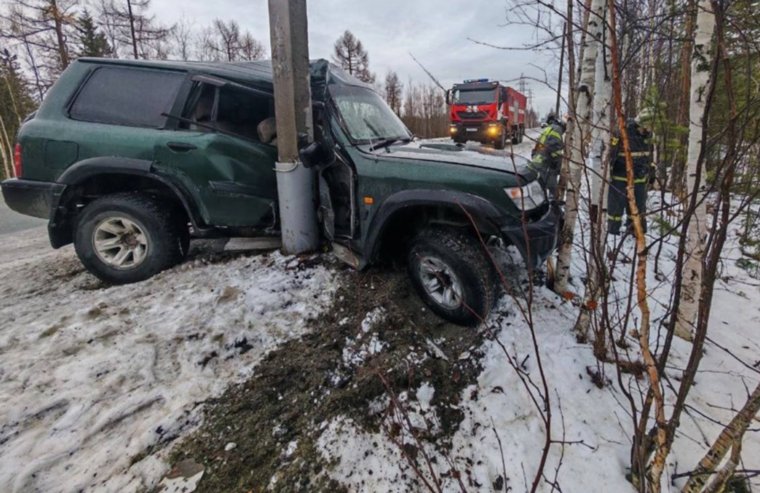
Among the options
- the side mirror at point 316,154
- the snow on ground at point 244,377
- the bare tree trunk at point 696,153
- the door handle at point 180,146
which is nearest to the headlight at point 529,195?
the snow on ground at point 244,377

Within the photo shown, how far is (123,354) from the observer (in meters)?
2.62

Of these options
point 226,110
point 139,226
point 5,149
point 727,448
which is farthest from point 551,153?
point 5,149

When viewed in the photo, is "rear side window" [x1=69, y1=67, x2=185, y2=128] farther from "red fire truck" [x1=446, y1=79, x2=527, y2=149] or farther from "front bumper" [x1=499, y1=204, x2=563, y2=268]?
"red fire truck" [x1=446, y1=79, x2=527, y2=149]

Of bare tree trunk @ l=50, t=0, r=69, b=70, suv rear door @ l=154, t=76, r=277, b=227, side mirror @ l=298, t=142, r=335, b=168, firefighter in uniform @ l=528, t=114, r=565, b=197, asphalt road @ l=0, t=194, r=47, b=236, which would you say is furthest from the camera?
bare tree trunk @ l=50, t=0, r=69, b=70

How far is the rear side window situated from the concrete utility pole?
1007 mm

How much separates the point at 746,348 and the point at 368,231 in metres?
3.35

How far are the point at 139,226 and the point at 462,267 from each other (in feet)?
10.1

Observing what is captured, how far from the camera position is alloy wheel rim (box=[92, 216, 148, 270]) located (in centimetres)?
359

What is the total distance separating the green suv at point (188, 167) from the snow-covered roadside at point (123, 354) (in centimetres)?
46

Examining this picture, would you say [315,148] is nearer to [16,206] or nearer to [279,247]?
[279,247]

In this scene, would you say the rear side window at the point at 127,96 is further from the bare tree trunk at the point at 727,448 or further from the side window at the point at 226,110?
the bare tree trunk at the point at 727,448

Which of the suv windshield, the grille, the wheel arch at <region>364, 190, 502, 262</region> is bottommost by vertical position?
the wheel arch at <region>364, 190, 502, 262</region>

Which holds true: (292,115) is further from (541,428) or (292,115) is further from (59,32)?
(59,32)

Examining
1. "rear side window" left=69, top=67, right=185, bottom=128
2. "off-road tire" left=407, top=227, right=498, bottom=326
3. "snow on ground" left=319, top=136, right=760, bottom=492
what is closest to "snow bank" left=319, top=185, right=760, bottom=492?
"snow on ground" left=319, top=136, right=760, bottom=492
